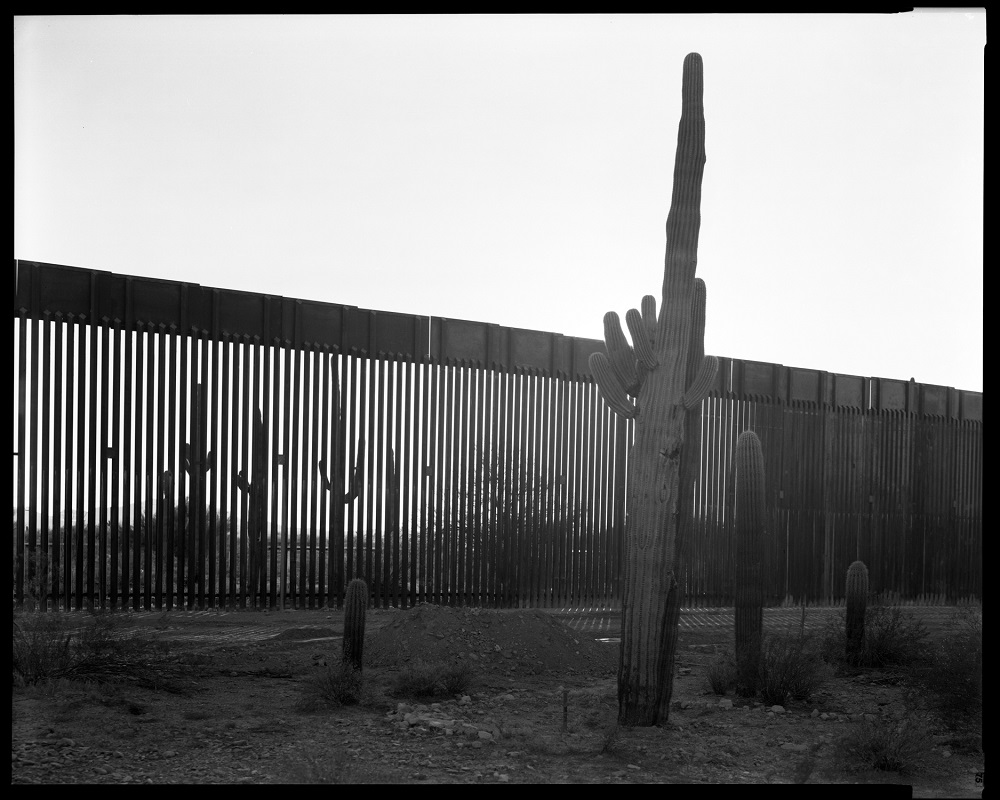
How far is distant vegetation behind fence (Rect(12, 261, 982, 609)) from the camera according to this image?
10070 mm

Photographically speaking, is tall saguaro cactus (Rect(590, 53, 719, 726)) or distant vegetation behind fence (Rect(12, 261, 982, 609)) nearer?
tall saguaro cactus (Rect(590, 53, 719, 726))

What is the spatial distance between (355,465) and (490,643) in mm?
2846

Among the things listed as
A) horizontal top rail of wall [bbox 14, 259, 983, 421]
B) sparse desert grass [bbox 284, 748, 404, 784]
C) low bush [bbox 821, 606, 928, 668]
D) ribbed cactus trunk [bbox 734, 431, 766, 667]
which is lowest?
low bush [bbox 821, 606, 928, 668]

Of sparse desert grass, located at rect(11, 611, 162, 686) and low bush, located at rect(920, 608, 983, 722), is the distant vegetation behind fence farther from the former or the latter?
low bush, located at rect(920, 608, 983, 722)

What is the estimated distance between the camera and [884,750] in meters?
6.36

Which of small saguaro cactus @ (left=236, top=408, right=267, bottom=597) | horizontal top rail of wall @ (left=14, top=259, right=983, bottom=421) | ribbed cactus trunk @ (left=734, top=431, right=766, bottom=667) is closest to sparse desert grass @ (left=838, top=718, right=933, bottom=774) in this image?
ribbed cactus trunk @ (left=734, top=431, right=766, bottom=667)

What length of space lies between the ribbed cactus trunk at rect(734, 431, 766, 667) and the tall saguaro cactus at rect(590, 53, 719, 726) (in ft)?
6.01

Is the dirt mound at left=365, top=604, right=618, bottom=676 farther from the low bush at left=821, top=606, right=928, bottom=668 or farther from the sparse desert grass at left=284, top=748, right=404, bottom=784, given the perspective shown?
the sparse desert grass at left=284, top=748, right=404, bottom=784

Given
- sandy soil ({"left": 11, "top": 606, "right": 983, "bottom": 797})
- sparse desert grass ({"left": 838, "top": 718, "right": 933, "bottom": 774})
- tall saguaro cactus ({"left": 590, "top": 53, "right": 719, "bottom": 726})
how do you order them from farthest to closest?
tall saguaro cactus ({"left": 590, "top": 53, "right": 719, "bottom": 726}) → sparse desert grass ({"left": 838, "top": 718, "right": 933, "bottom": 774}) → sandy soil ({"left": 11, "top": 606, "right": 983, "bottom": 797})

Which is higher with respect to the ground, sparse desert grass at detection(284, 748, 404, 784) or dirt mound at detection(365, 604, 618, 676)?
sparse desert grass at detection(284, 748, 404, 784)

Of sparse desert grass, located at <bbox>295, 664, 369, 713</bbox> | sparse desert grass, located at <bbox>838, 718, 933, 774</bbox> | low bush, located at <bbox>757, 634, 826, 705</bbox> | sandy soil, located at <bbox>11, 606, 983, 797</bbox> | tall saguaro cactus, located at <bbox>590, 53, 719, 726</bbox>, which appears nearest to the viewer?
sandy soil, located at <bbox>11, 606, 983, 797</bbox>

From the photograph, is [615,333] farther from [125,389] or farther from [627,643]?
[125,389]
